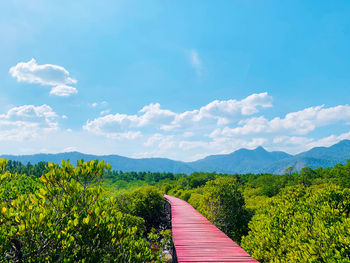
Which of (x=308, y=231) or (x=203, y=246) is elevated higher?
(x=308, y=231)

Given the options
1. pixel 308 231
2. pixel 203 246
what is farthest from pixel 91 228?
pixel 308 231

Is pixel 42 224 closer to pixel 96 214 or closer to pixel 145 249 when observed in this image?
pixel 96 214

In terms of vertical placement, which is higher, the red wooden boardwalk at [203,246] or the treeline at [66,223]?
the treeline at [66,223]

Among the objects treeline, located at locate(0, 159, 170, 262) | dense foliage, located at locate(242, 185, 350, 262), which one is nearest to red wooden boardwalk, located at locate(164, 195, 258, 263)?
dense foliage, located at locate(242, 185, 350, 262)

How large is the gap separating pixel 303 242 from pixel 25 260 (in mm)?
5750

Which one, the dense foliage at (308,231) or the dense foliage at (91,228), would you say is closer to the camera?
the dense foliage at (91,228)

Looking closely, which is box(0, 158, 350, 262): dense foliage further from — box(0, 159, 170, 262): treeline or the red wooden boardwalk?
the red wooden boardwalk

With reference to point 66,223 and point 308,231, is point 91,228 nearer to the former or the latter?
point 66,223

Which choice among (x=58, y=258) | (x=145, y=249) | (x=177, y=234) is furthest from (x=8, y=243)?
(x=177, y=234)

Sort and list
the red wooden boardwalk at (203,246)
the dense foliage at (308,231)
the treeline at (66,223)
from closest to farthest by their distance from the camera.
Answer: the treeline at (66,223) → the dense foliage at (308,231) → the red wooden boardwalk at (203,246)

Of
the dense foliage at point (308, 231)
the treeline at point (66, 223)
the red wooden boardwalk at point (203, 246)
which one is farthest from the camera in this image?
the red wooden boardwalk at point (203, 246)

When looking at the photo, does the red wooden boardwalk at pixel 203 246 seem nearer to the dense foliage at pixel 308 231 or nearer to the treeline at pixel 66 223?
the dense foliage at pixel 308 231

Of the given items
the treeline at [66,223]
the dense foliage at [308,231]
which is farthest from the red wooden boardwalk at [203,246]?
the treeline at [66,223]

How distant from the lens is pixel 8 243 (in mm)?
3848
